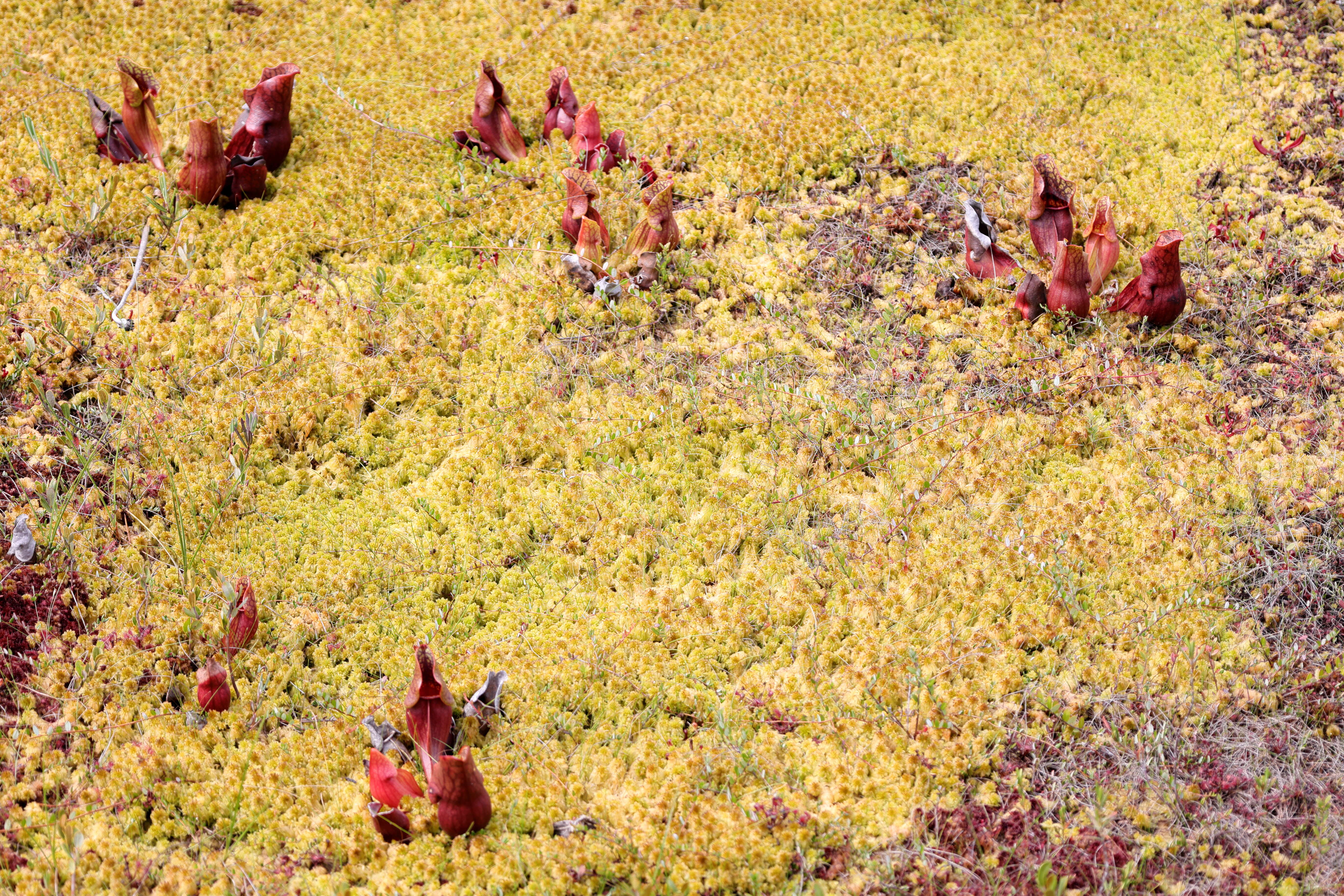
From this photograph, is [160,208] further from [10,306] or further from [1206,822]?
[1206,822]

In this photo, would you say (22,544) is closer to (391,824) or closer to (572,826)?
(391,824)

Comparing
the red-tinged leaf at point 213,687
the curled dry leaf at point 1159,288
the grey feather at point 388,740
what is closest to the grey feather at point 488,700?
the grey feather at point 388,740

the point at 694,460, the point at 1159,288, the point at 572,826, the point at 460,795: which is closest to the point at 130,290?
the point at 694,460

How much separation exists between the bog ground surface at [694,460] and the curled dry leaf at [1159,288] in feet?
0.23

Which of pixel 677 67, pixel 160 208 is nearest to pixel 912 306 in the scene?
pixel 677 67

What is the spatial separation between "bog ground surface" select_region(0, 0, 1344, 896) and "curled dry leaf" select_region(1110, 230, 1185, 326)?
7cm

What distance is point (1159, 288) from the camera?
4.35 metres

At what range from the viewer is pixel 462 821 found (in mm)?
2996

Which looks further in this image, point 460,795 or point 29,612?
point 29,612

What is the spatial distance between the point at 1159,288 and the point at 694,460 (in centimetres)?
197

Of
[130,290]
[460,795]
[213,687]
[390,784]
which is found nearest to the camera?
[460,795]

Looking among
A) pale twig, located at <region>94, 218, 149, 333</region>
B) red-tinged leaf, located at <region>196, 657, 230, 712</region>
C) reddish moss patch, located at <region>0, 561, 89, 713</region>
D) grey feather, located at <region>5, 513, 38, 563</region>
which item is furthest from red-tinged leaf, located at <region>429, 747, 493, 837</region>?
pale twig, located at <region>94, 218, 149, 333</region>

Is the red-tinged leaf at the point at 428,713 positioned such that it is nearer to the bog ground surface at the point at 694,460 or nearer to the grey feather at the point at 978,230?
the bog ground surface at the point at 694,460

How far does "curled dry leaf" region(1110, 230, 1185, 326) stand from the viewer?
4262 mm
